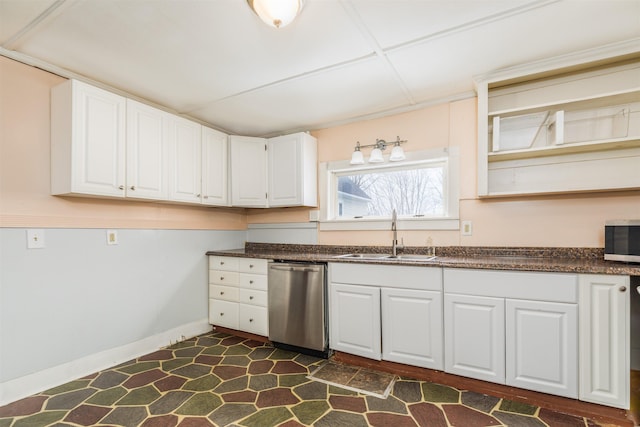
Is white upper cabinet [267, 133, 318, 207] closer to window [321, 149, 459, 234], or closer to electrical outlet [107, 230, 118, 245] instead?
window [321, 149, 459, 234]

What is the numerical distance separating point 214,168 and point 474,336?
2800 millimetres

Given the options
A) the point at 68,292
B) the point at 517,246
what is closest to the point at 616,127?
the point at 517,246

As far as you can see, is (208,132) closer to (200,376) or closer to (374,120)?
(374,120)

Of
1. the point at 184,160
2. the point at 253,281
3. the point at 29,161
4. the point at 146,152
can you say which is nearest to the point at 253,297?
the point at 253,281

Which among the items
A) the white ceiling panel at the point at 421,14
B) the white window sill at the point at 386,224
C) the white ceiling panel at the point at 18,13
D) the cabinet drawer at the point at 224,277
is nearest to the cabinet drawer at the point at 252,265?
the cabinet drawer at the point at 224,277

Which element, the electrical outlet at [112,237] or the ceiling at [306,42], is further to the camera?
the electrical outlet at [112,237]

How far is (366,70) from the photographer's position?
2311 mm

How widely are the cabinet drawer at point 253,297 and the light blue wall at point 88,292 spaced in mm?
563

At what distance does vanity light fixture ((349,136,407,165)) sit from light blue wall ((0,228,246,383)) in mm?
1901

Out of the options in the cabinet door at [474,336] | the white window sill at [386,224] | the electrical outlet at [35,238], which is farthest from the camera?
the white window sill at [386,224]

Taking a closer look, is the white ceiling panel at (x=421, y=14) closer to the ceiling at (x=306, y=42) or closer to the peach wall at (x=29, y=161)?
the ceiling at (x=306, y=42)

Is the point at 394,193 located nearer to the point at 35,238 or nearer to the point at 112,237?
the point at 112,237

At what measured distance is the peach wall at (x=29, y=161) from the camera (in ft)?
6.74

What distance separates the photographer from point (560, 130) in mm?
2137
